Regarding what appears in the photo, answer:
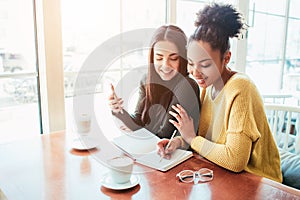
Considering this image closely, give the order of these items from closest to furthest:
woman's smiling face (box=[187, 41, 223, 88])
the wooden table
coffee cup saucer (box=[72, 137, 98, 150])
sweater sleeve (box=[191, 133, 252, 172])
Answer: the wooden table < sweater sleeve (box=[191, 133, 252, 172]) < woman's smiling face (box=[187, 41, 223, 88]) < coffee cup saucer (box=[72, 137, 98, 150])

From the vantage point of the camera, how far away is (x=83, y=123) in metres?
1.29

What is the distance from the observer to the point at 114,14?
1.83m

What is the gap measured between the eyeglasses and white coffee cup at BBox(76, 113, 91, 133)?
0.53m

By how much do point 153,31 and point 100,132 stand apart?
54cm

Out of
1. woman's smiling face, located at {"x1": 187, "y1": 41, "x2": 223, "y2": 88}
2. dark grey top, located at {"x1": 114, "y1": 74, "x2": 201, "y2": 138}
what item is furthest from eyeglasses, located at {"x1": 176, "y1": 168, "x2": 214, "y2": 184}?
woman's smiling face, located at {"x1": 187, "y1": 41, "x2": 223, "y2": 88}

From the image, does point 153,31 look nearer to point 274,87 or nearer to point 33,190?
point 33,190

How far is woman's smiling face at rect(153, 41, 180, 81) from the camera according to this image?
125 centimetres

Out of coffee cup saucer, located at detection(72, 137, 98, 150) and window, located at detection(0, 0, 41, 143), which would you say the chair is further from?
window, located at detection(0, 0, 41, 143)

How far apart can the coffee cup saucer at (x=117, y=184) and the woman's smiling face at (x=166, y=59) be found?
56 cm

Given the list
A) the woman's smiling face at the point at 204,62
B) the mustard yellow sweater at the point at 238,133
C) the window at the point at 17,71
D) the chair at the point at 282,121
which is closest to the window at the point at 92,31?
the window at the point at 17,71

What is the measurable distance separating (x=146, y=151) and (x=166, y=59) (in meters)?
0.43

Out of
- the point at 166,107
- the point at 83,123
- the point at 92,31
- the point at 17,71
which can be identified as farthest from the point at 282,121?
the point at 17,71

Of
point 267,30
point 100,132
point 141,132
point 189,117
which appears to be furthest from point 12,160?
point 267,30

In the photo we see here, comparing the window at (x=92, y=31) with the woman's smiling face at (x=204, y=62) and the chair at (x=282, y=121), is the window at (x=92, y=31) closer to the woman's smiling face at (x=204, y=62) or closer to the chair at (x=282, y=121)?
the woman's smiling face at (x=204, y=62)
